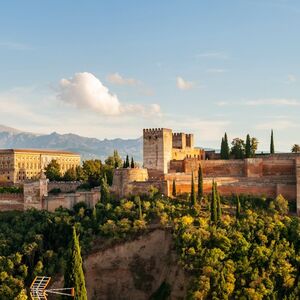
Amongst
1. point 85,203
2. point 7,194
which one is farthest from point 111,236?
point 7,194

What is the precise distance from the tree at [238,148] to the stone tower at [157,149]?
6565 millimetres

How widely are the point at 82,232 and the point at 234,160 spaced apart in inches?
608

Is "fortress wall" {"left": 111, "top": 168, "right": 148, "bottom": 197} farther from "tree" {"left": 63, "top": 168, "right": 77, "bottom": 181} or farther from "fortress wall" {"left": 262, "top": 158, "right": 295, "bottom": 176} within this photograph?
"tree" {"left": 63, "top": 168, "right": 77, "bottom": 181}

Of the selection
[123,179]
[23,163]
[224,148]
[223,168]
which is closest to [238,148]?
[224,148]

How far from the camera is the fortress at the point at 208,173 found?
49.3m

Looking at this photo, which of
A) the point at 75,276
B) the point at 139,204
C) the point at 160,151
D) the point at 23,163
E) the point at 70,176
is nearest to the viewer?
the point at 75,276

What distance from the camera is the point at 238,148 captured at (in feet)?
189

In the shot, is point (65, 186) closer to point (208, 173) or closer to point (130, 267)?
point (130, 267)

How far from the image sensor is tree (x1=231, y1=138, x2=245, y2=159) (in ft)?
186

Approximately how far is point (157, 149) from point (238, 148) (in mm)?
8245

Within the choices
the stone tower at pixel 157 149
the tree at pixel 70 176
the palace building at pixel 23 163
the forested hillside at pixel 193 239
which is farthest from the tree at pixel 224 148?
the palace building at pixel 23 163

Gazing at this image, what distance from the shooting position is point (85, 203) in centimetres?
5050

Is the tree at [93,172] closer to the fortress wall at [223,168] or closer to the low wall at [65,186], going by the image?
the low wall at [65,186]

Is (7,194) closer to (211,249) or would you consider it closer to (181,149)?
(181,149)
